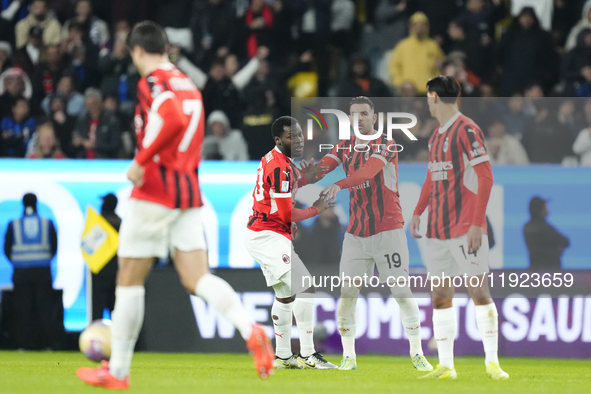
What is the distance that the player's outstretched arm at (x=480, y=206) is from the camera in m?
6.87

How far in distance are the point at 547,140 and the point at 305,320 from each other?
4.25 metres

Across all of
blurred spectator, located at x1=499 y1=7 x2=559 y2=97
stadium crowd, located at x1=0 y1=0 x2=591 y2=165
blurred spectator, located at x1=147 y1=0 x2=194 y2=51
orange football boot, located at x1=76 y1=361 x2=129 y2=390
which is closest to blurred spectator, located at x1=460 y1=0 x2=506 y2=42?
stadium crowd, located at x1=0 y1=0 x2=591 y2=165

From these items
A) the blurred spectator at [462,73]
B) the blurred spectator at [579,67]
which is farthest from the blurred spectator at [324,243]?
the blurred spectator at [579,67]

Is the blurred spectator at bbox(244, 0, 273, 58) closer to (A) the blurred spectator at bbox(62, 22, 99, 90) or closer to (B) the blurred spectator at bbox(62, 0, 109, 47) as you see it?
(B) the blurred spectator at bbox(62, 0, 109, 47)

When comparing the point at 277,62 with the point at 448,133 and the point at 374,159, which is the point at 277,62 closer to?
the point at 374,159

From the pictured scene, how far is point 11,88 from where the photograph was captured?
12.9 metres

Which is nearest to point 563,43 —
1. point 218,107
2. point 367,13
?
point 367,13

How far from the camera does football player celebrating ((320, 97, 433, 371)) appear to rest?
7941mm

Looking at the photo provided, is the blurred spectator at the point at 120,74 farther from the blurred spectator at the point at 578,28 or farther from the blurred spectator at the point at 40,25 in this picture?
the blurred spectator at the point at 578,28

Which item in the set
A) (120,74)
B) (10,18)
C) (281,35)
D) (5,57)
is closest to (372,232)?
(281,35)

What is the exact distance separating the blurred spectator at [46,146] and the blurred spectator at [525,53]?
20.1 feet

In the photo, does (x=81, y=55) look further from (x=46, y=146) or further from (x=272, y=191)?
(x=272, y=191)

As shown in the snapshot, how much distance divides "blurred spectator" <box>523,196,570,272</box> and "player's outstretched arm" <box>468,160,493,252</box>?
11.8 ft

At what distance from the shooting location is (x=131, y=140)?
477 inches
